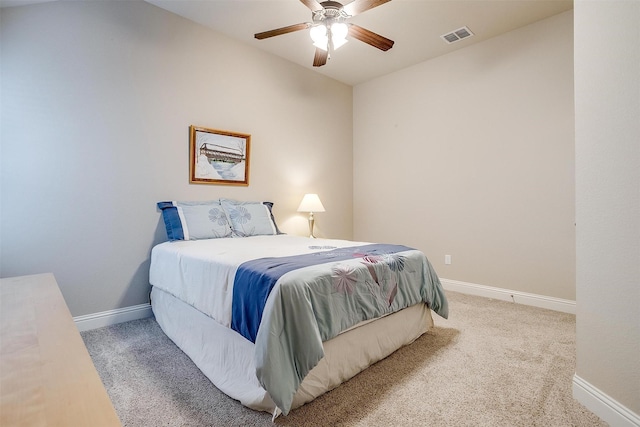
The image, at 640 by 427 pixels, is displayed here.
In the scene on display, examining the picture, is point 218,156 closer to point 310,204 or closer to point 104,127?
point 104,127

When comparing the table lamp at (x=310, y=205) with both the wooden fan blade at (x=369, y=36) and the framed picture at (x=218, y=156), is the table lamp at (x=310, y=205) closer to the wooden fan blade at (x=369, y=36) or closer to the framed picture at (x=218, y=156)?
the framed picture at (x=218, y=156)

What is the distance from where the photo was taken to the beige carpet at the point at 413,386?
1.49m

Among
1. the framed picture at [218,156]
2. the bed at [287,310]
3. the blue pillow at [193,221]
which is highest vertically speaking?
the framed picture at [218,156]

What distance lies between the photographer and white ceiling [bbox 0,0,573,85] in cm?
292

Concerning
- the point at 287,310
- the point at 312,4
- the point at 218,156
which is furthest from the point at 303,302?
the point at 218,156

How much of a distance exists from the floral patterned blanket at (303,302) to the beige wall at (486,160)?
188cm

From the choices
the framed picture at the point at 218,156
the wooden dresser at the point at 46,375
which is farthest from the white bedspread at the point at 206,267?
the framed picture at the point at 218,156

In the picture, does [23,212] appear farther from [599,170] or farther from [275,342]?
[599,170]

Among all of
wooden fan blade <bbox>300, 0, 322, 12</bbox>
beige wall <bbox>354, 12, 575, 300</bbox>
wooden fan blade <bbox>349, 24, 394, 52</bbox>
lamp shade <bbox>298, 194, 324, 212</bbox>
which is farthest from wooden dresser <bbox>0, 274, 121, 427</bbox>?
beige wall <bbox>354, 12, 575, 300</bbox>

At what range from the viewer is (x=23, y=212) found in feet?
7.73

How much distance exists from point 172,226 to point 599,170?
3.03 meters

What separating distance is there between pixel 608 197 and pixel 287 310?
1581 mm

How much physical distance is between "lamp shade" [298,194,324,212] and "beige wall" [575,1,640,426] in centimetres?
275

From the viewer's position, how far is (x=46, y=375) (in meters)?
0.77
